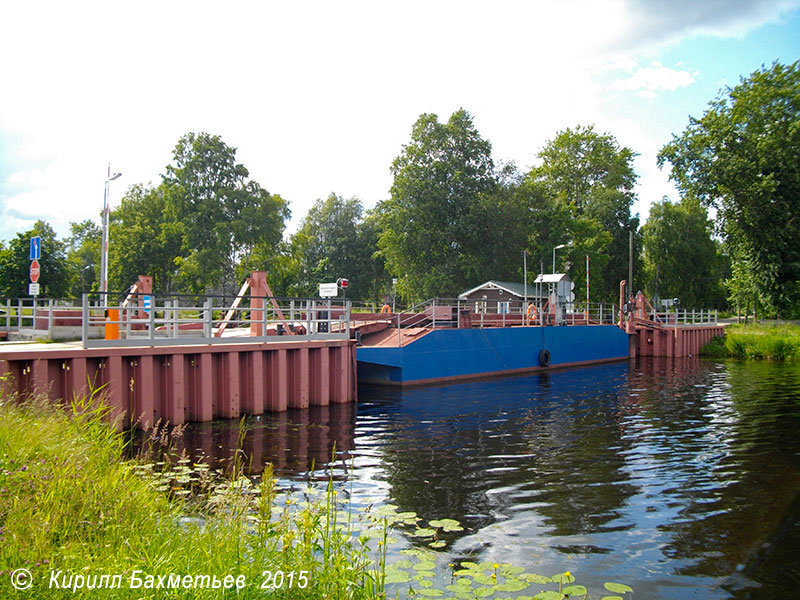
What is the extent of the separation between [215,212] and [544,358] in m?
30.9

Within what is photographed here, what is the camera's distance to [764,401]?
1986 centimetres

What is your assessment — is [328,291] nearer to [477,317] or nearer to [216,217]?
[477,317]

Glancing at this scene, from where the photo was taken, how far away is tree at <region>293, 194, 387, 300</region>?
2697 inches

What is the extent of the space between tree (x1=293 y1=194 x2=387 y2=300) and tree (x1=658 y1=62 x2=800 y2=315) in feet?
111

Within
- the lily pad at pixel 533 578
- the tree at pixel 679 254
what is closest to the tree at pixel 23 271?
the lily pad at pixel 533 578

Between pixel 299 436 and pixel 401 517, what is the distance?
19.8 ft

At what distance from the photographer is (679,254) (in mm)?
65062

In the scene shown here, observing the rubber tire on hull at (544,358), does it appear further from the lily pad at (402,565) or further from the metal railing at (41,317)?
the lily pad at (402,565)

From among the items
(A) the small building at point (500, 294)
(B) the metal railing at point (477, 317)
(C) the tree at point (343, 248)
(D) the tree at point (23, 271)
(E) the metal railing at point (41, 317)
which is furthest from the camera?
(C) the tree at point (343, 248)

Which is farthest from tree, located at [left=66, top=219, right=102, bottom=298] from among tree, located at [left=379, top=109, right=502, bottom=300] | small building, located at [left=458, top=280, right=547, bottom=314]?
small building, located at [left=458, top=280, right=547, bottom=314]

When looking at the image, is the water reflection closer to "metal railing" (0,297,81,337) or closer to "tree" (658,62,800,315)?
"metal railing" (0,297,81,337)

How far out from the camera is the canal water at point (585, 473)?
698 centimetres

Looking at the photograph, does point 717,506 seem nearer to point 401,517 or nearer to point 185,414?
point 401,517

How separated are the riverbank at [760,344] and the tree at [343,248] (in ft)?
120
